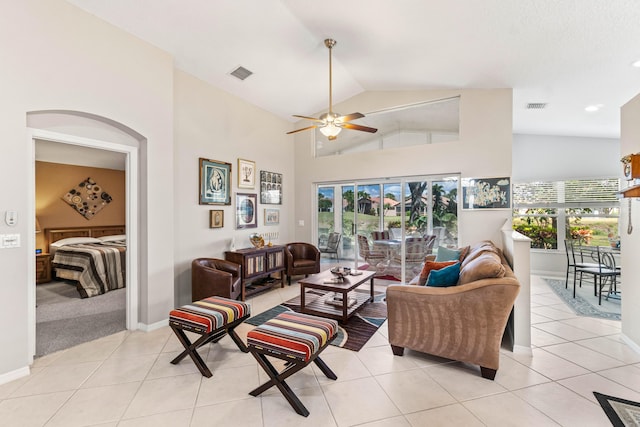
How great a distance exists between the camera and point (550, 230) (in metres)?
6.37

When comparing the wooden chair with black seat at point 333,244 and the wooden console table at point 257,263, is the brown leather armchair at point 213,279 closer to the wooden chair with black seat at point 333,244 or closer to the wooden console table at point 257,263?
the wooden console table at point 257,263

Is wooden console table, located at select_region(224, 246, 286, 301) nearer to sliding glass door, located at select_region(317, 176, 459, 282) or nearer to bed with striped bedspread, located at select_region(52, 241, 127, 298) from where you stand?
sliding glass door, located at select_region(317, 176, 459, 282)

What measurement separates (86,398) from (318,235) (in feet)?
15.1

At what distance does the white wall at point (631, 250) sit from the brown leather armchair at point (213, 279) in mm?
4447

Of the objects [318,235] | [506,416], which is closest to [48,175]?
[318,235]

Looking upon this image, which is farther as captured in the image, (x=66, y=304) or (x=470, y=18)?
(x=66, y=304)

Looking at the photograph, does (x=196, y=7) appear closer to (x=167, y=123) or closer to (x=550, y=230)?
Answer: (x=167, y=123)

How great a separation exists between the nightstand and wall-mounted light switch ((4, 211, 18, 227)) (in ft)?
13.3

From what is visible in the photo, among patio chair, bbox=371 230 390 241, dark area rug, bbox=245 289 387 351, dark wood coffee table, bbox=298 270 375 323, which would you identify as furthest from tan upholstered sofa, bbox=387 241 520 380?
patio chair, bbox=371 230 390 241

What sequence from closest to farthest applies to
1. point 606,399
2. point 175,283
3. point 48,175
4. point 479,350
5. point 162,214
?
point 606,399 → point 479,350 → point 162,214 → point 175,283 → point 48,175

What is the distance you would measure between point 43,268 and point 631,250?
29.4 feet

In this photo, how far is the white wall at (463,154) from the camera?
443 centimetres

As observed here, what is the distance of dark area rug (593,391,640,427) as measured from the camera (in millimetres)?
1913

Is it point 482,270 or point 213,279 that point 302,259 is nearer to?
point 213,279
